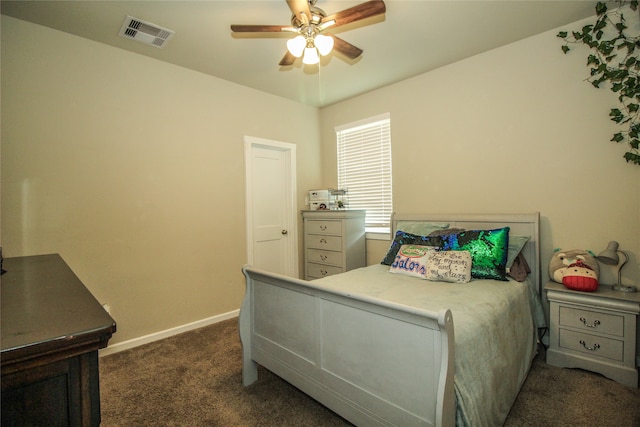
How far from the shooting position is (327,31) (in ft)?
7.60

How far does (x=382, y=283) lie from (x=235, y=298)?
187 centimetres

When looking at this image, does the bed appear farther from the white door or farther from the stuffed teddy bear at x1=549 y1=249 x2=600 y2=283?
the white door

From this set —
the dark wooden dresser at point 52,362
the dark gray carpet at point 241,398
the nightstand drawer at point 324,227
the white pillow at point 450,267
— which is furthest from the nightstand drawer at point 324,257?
the dark wooden dresser at point 52,362

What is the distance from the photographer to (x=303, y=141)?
13.7 ft

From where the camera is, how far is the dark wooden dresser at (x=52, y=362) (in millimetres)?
666

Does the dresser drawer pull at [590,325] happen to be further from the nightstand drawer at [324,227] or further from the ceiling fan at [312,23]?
the ceiling fan at [312,23]

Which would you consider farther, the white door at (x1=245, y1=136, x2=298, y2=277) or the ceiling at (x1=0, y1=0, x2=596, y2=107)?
the white door at (x1=245, y1=136, x2=298, y2=277)

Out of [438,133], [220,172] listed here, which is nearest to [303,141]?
[220,172]

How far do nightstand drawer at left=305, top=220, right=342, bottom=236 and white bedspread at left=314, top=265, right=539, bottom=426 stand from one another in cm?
102

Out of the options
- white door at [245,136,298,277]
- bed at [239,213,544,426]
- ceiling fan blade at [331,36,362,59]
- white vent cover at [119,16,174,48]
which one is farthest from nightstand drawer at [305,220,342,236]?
white vent cover at [119,16,174,48]

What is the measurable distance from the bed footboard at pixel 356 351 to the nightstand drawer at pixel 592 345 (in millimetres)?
1660

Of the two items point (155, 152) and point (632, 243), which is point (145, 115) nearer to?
point (155, 152)

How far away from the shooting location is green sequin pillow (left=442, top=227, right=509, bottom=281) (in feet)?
7.54

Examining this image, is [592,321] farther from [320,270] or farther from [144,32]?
[144,32]
